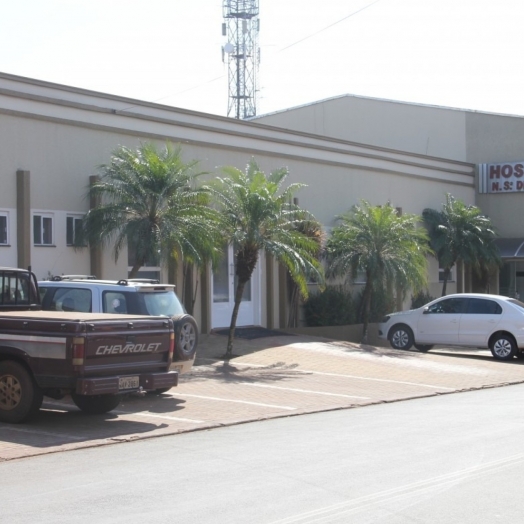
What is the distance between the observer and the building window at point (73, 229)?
747 inches

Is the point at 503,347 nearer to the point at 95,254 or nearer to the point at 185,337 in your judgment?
the point at 95,254

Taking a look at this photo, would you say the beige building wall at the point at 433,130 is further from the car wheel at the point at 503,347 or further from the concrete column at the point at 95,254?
the concrete column at the point at 95,254

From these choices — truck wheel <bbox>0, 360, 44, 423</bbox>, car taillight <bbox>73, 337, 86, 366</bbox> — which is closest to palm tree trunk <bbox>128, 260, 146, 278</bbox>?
truck wheel <bbox>0, 360, 44, 423</bbox>

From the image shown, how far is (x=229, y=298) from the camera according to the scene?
23.5m

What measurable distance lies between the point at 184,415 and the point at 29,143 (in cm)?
823

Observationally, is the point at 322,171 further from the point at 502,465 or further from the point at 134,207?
the point at 502,465

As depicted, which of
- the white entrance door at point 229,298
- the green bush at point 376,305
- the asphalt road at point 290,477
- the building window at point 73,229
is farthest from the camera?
the green bush at point 376,305

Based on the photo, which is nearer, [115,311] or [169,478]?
[169,478]

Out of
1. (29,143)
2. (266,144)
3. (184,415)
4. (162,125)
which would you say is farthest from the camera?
(266,144)

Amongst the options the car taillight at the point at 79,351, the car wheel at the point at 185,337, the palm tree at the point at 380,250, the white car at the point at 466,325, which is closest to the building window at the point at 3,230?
the car wheel at the point at 185,337

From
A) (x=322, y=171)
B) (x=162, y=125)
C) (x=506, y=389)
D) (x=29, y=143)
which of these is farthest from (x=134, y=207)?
(x=322, y=171)

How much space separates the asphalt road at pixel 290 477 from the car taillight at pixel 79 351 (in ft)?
3.67

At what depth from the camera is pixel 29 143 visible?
18.5 meters

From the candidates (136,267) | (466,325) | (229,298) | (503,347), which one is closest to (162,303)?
(136,267)
